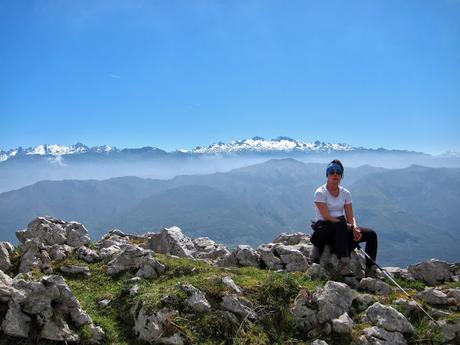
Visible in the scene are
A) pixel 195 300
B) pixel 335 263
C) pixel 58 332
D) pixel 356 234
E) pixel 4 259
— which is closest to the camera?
pixel 58 332

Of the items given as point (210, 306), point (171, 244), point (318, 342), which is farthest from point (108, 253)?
point (318, 342)

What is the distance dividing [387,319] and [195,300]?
516 centimetres

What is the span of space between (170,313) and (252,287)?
2773 millimetres

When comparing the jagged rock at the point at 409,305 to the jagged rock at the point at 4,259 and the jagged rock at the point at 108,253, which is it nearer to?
the jagged rock at the point at 108,253

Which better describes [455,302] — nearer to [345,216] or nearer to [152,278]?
[345,216]

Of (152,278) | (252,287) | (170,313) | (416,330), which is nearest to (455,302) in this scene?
(416,330)

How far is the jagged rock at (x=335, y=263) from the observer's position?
14.9 meters

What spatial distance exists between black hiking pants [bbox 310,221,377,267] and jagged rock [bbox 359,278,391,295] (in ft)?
4.00

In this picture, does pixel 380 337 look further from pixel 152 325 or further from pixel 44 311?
pixel 44 311

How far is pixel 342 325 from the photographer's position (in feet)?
35.4

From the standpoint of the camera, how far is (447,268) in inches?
631

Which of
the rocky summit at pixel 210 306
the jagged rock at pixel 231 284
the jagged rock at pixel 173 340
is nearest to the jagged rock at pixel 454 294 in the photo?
the rocky summit at pixel 210 306

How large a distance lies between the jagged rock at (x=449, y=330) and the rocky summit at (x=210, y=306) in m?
0.02

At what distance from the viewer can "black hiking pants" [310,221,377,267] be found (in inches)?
583
